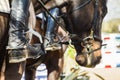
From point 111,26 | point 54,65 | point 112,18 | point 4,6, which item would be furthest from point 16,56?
point 112,18

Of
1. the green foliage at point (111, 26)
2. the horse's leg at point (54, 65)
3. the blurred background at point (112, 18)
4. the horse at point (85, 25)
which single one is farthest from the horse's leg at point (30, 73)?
the blurred background at point (112, 18)

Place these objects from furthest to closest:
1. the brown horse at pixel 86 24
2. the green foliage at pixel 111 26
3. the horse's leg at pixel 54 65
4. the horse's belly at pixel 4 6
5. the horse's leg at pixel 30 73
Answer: the green foliage at pixel 111 26 < the horse's leg at pixel 54 65 < the horse's leg at pixel 30 73 < the brown horse at pixel 86 24 < the horse's belly at pixel 4 6

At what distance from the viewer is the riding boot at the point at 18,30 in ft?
9.69

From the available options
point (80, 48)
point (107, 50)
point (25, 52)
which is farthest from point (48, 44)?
point (107, 50)

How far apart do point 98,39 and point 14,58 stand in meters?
1.07

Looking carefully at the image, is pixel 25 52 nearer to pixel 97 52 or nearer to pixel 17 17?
pixel 17 17

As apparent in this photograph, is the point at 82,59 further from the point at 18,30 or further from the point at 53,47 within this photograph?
the point at 53,47

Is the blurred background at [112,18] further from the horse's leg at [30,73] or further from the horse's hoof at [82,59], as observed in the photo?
the horse's hoof at [82,59]

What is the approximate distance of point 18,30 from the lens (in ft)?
9.83

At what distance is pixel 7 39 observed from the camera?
3.00 m

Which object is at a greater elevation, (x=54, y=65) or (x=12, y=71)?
(x=12, y=71)

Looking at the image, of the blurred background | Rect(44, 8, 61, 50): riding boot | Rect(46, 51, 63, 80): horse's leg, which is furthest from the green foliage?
Rect(44, 8, 61, 50): riding boot

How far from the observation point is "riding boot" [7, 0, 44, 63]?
9.69 ft

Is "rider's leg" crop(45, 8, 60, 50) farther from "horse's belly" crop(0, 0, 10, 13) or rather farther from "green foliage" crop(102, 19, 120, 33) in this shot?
"green foliage" crop(102, 19, 120, 33)
